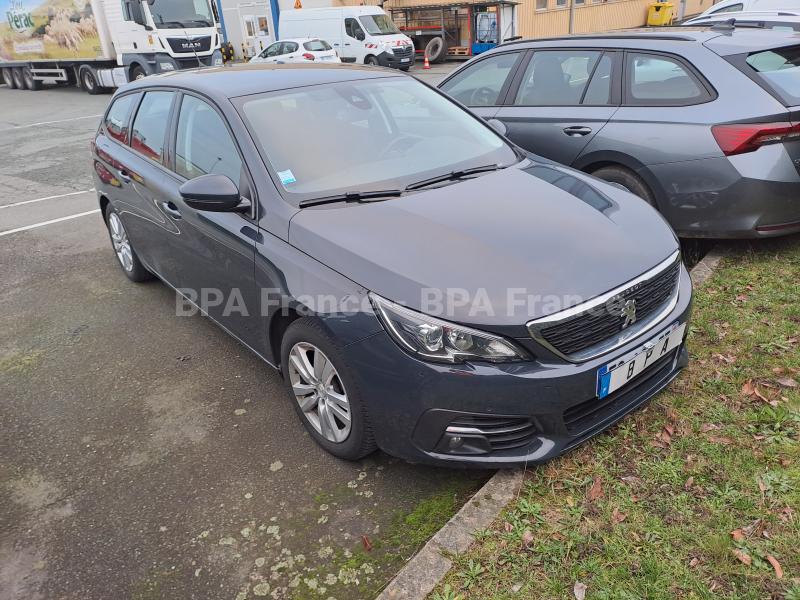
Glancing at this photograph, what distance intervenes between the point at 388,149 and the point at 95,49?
1974 centimetres

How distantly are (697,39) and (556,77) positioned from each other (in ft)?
3.56

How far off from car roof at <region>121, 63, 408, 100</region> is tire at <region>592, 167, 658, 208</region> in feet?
5.75

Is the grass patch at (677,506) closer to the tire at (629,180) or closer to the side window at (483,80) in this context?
the tire at (629,180)

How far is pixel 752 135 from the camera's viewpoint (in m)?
4.05

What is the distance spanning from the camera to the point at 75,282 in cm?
546

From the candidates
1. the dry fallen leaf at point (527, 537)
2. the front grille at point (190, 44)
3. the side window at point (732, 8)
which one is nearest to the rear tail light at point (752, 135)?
the dry fallen leaf at point (527, 537)

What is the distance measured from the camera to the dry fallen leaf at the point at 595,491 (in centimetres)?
263

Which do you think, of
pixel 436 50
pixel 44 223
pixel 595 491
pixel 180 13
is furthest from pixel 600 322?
pixel 436 50

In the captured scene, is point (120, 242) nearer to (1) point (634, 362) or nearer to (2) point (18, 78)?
(1) point (634, 362)

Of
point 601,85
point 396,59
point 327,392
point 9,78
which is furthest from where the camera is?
point 9,78

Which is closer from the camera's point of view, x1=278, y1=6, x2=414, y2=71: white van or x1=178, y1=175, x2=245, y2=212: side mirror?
x1=178, y1=175, x2=245, y2=212: side mirror

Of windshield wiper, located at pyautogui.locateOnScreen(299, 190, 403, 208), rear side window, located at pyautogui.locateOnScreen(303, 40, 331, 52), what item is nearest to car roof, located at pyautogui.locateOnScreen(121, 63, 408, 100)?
windshield wiper, located at pyautogui.locateOnScreen(299, 190, 403, 208)

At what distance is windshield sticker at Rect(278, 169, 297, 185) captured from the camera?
10.2ft

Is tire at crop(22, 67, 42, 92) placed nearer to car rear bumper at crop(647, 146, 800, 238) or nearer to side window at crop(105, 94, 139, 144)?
side window at crop(105, 94, 139, 144)
